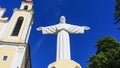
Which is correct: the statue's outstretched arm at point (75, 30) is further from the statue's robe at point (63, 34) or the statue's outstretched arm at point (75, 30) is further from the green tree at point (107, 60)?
the green tree at point (107, 60)

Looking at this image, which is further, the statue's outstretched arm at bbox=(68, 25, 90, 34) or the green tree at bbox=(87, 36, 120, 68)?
the green tree at bbox=(87, 36, 120, 68)

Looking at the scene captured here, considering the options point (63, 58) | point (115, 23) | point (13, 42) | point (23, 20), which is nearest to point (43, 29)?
point (63, 58)

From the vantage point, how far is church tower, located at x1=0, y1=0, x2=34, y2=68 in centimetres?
1874

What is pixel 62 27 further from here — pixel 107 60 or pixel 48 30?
pixel 107 60

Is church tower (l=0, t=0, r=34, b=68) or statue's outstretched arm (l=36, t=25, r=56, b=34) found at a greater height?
church tower (l=0, t=0, r=34, b=68)

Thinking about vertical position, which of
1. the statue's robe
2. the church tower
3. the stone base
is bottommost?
the stone base

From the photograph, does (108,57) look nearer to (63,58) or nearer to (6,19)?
(63,58)

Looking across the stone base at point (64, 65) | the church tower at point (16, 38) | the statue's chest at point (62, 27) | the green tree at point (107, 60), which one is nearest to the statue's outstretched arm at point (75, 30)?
the statue's chest at point (62, 27)

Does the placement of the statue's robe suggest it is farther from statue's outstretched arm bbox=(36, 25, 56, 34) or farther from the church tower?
the church tower

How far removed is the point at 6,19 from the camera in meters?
24.0

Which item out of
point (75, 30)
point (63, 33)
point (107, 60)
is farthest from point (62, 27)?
point (107, 60)

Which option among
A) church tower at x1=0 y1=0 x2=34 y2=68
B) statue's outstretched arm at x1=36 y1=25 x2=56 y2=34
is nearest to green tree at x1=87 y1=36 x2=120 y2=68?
statue's outstretched arm at x1=36 y1=25 x2=56 y2=34

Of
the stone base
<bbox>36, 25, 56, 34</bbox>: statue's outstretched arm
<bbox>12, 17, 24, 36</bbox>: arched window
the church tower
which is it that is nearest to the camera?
the stone base

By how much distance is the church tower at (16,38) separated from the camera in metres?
18.7
